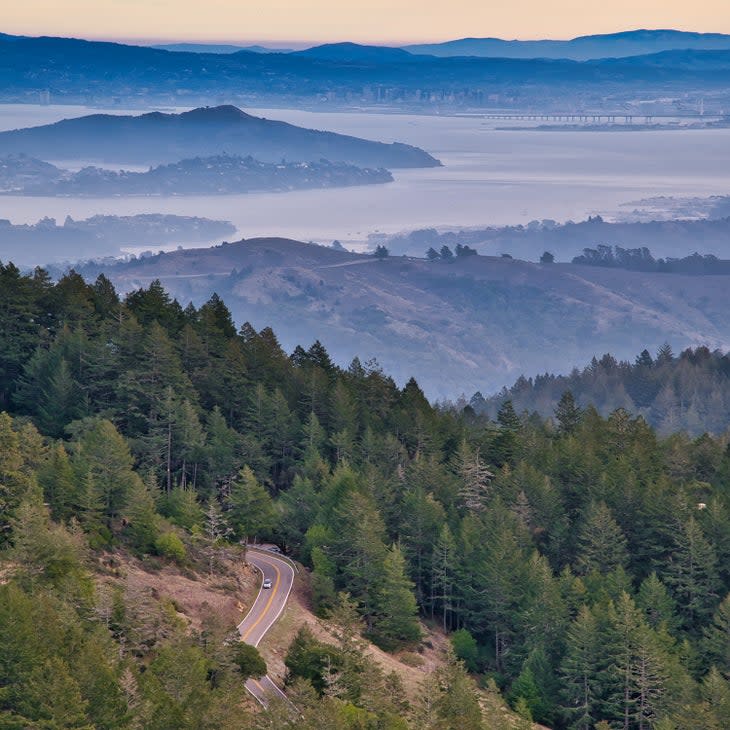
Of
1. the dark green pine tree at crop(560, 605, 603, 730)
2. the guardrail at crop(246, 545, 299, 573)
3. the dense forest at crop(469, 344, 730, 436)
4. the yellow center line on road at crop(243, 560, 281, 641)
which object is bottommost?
the dense forest at crop(469, 344, 730, 436)

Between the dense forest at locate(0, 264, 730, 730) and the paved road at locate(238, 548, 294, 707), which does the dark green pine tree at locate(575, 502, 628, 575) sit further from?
the paved road at locate(238, 548, 294, 707)

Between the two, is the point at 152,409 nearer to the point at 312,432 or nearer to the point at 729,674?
the point at 312,432

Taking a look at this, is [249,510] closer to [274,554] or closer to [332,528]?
[274,554]

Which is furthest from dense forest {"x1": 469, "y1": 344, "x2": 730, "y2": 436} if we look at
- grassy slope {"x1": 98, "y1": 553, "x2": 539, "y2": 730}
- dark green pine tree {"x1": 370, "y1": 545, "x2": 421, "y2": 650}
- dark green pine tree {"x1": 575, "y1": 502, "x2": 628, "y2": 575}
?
grassy slope {"x1": 98, "y1": 553, "x2": 539, "y2": 730}

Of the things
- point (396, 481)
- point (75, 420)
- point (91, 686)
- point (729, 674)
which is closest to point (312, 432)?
point (396, 481)

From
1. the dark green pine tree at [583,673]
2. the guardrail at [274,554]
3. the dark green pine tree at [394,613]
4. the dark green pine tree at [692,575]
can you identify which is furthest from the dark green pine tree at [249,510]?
the dark green pine tree at [692,575]

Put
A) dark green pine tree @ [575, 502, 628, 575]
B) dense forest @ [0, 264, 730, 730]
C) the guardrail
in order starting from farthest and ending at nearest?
dark green pine tree @ [575, 502, 628, 575] < the guardrail < dense forest @ [0, 264, 730, 730]
